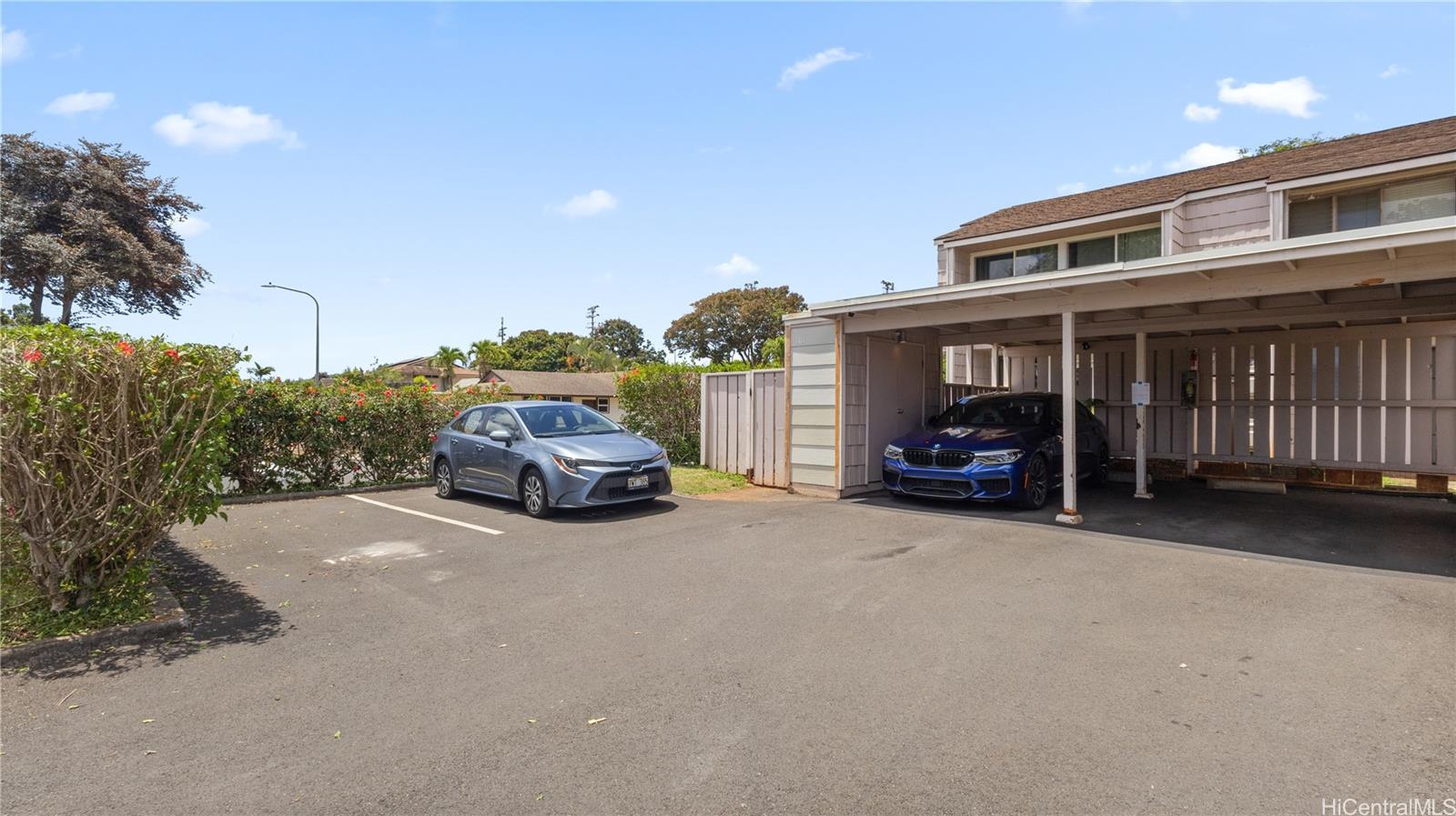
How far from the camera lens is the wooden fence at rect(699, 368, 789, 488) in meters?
11.7

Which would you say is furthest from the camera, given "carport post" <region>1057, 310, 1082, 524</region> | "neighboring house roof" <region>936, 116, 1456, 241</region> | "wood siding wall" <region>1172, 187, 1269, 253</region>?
"wood siding wall" <region>1172, 187, 1269, 253</region>

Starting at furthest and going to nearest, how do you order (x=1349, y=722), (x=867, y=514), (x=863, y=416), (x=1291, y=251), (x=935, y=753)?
1. (x=863, y=416)
2. (x=867, y=514)
3. (x=1291, y=251)
4. (x=1349, y=722)
5. (x=935, y=753)

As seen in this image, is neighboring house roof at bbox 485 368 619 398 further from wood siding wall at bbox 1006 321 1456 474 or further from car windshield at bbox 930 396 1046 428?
car windshield at bbox 930 396 1046 428

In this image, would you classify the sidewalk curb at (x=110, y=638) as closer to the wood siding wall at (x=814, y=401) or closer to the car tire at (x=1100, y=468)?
the wood siding wall at (x=814, y=401)

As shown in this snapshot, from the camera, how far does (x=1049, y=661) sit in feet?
13.1

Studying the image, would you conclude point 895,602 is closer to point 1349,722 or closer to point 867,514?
point 1349,722

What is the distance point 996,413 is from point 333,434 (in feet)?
33.3

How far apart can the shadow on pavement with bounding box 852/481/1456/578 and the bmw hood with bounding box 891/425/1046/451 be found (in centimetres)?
85

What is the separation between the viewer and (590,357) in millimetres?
66562

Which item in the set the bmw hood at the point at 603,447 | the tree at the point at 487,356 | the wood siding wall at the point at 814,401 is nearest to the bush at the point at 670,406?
the wood siding wall at the point at 814,401

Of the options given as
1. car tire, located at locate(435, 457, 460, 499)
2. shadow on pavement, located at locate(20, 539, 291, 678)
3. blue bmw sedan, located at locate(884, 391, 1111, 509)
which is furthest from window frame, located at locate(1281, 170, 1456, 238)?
shadow on pavement, located at locate(20, 539, 291, 678)

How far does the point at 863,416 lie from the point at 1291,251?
18.5 ft

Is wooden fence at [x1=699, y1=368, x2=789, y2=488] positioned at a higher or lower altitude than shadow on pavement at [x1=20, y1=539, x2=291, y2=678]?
higher

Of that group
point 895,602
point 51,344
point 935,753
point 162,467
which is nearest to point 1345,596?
point 895,602
